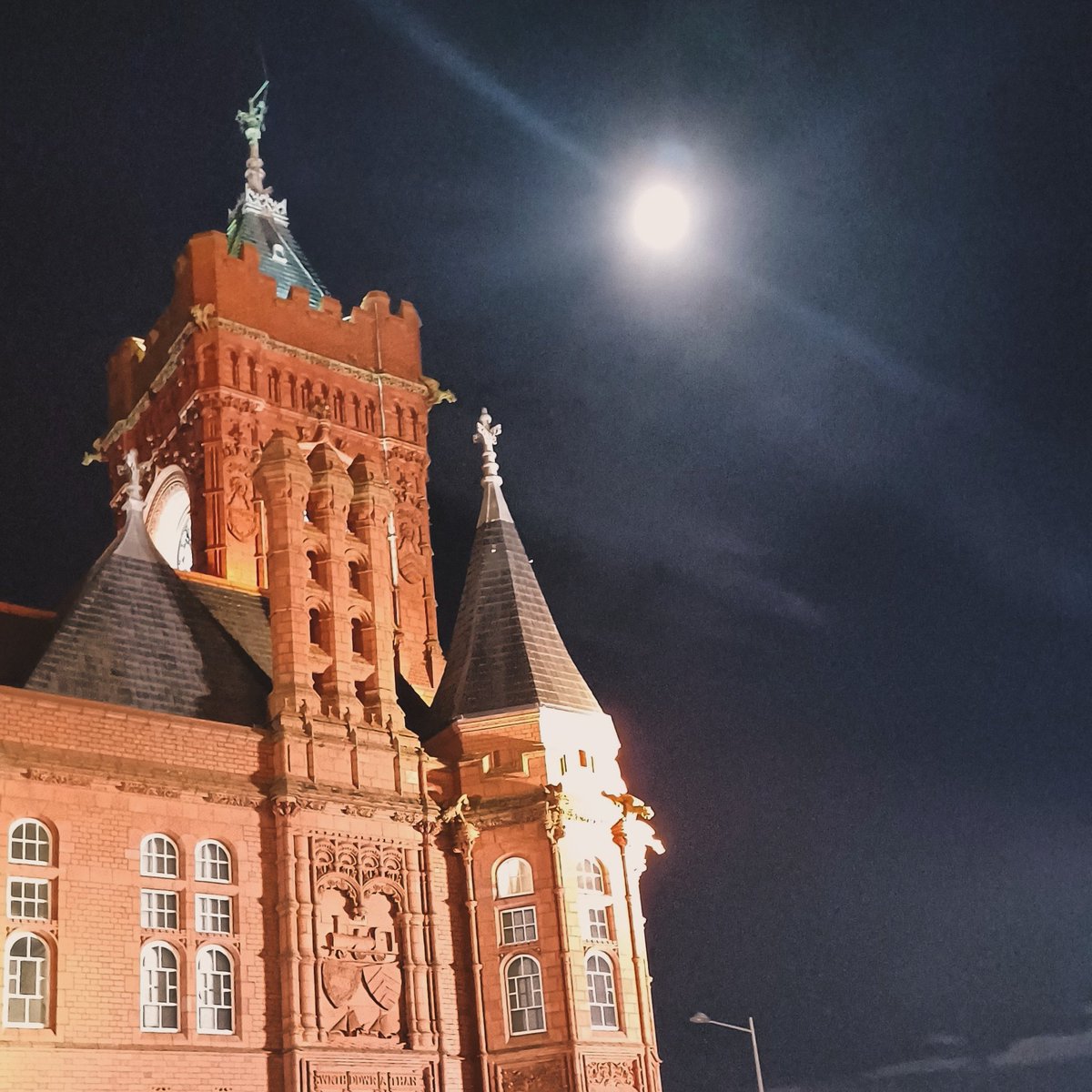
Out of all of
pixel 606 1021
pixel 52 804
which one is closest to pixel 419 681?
pixel 606 1021

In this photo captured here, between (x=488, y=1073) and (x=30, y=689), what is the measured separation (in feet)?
39.9

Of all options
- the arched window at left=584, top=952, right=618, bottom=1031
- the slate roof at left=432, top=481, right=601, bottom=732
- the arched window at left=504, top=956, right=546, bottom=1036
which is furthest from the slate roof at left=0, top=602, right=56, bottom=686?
the arched window at left=584, top=952, right=618, bottom=1031

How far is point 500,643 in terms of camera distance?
36.6 meters

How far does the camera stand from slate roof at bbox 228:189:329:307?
160 ft

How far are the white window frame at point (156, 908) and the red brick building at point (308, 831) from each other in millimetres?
41

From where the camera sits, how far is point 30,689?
95.0 ft

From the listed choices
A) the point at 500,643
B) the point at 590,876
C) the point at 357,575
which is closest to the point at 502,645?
the point at 500,643

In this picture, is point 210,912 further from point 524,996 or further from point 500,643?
point 500,643

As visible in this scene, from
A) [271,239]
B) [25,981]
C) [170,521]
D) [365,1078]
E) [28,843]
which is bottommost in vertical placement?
[365,1078]

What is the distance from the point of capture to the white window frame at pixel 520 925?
32.6 metres

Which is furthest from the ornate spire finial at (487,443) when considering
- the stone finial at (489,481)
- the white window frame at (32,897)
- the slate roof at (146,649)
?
the white window frame at (32,897)

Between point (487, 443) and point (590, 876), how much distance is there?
496 inches

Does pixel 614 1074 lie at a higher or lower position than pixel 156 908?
lower

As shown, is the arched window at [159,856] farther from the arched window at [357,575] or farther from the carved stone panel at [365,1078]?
the arched window at [357,575]
